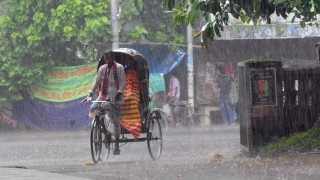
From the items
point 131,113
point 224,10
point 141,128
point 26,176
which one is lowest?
point 26,176

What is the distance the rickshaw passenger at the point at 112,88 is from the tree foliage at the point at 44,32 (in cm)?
1070

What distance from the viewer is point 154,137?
39.4 ft

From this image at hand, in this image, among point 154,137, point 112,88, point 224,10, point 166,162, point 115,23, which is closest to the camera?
Answer: point 224,10

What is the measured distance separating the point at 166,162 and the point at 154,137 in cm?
89

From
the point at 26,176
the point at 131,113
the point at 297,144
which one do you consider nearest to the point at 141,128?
the point at 131,113

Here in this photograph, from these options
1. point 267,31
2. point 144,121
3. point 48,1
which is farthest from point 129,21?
point 144,121

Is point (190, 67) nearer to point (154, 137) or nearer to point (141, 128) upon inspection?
point (154, 137)

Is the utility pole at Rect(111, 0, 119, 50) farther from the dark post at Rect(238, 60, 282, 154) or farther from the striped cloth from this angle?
the dark post at Rect(238, 60, 282, 154)

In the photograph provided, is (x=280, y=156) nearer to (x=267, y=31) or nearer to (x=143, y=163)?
(x=143, y=163)

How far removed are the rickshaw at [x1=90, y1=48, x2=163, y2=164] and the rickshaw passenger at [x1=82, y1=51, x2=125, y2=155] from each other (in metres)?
0.14

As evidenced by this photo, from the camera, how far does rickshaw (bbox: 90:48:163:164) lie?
1142 centimetres

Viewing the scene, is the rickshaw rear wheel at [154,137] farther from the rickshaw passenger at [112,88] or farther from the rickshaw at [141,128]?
the rickshaw passenger at [112,88]

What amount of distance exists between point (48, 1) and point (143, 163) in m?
12.3

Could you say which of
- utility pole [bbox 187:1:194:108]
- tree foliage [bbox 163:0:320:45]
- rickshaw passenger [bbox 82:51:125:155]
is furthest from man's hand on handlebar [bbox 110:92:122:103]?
utility pole [bbox 187:1:194:108]
